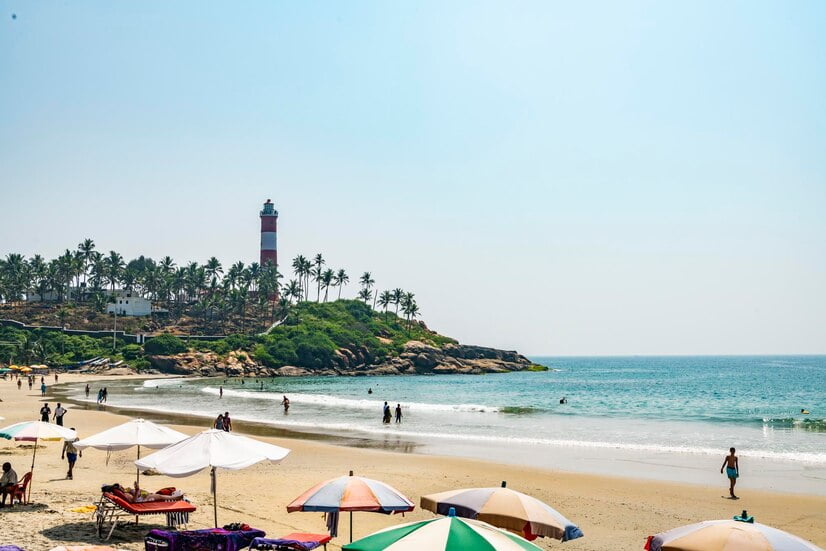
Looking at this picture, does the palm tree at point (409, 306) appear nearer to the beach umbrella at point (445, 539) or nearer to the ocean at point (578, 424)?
the ocean at point (578, 424)

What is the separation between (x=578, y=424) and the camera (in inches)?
1775

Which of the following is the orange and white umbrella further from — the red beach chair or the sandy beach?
the red beach chair

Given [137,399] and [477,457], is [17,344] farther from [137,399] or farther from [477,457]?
[477,457]

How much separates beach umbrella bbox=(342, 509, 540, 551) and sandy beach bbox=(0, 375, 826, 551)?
741 centimetres

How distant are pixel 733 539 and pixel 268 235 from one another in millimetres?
127666

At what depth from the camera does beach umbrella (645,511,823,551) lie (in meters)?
7.77

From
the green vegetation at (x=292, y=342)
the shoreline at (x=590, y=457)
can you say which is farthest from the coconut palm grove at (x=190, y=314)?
the shoreline at (x=590, y=457)

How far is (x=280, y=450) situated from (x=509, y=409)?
4516 cm

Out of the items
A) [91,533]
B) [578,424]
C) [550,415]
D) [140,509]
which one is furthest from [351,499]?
[550,415]

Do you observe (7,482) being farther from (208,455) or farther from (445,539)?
(445,539)

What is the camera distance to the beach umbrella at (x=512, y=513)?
959 centimetres

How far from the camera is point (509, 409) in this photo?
56.6 metres

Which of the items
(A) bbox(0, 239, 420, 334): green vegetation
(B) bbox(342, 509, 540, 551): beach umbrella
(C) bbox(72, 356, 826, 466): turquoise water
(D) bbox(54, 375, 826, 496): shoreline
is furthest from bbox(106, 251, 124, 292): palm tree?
(B) bbox(342, 509, 540, 551): beach umbrella

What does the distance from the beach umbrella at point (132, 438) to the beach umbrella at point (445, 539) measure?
8718 millimetres
